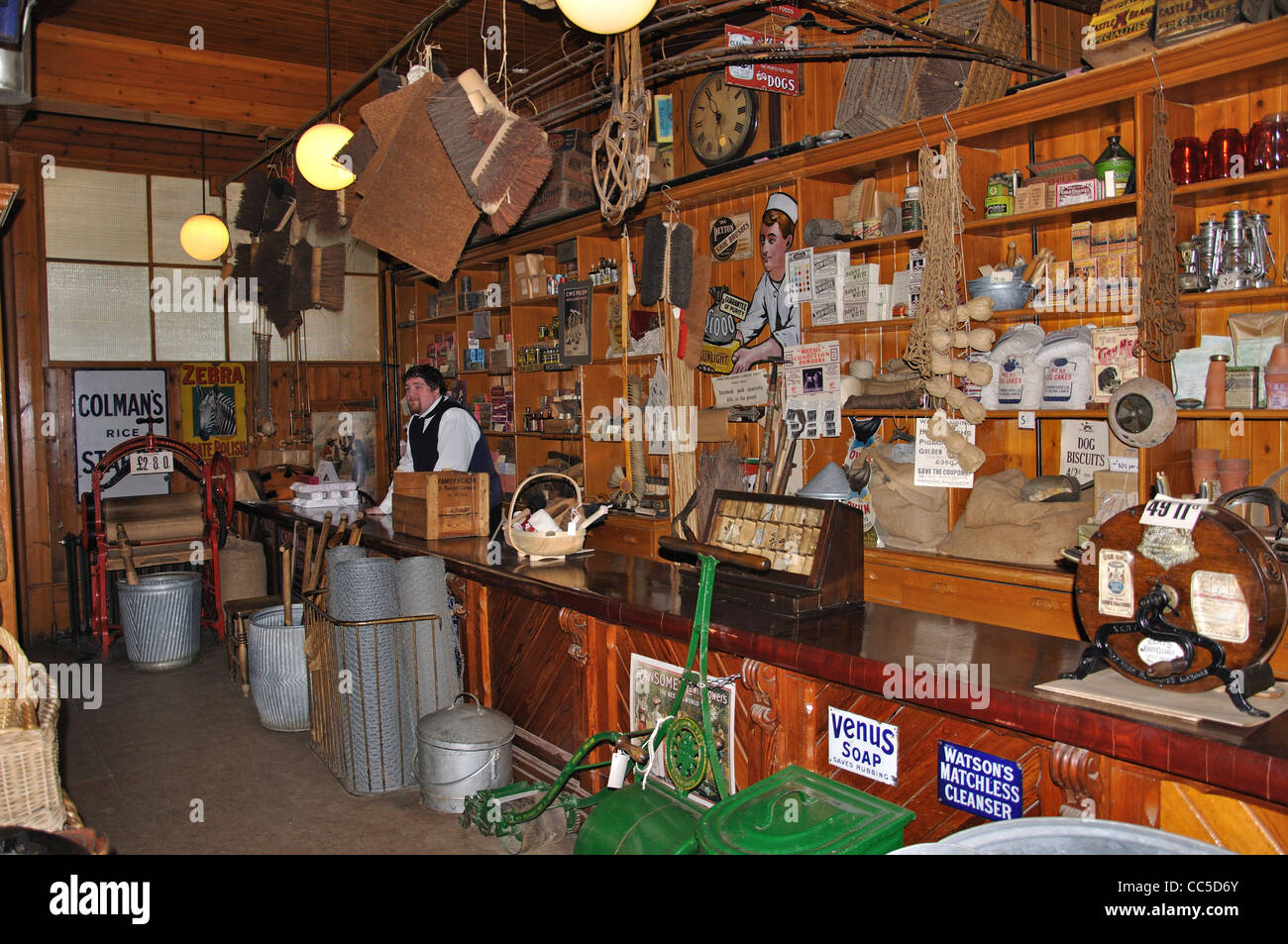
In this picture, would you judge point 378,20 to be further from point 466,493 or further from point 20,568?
point 20,568

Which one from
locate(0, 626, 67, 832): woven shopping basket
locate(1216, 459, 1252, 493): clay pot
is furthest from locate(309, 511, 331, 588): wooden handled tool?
locate(1216, 459, 1252, 493): clay pot

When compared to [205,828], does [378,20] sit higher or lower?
higher

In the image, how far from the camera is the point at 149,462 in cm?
723

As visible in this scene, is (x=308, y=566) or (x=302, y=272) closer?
(x=308, y=566)

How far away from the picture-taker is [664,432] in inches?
230

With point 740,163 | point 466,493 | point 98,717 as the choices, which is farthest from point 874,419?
point 98,717

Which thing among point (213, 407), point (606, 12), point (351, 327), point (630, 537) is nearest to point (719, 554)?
point (606, 12)

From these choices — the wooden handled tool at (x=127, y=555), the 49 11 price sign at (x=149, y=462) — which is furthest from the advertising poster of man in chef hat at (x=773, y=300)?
the 49 11 price sign at (x=149, y=462)

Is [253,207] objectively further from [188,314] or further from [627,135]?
[627,135]

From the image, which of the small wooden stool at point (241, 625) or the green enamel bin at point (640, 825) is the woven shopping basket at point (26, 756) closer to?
the green enamel bin at point (640, 825)

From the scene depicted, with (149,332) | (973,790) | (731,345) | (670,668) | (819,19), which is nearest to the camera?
(973,790)

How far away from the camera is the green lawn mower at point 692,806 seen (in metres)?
1.86

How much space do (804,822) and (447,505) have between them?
3.28 metres

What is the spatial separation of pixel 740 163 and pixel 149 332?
5.45 meters
